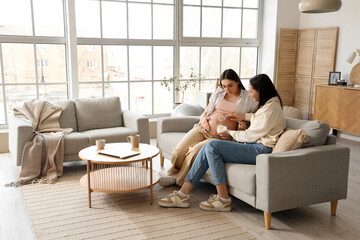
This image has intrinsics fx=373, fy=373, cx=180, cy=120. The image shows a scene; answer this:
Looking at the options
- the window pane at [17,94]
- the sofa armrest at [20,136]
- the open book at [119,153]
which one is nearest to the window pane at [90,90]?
the window pane at [17,94]

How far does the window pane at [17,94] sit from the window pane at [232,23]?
3445 mm

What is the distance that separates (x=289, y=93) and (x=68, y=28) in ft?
13.2

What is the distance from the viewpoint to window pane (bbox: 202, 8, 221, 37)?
21.4 ft

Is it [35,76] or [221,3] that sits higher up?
[221,3]

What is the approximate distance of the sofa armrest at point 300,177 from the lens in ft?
8.97

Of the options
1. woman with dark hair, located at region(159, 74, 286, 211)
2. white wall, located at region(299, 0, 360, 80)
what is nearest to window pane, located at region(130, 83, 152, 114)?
white wall, located at region(299, 0, 360, 80)

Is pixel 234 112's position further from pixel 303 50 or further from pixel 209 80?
pixel 303 50

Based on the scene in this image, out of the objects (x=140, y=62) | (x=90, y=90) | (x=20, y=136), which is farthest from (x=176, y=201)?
(x=140, y=62)

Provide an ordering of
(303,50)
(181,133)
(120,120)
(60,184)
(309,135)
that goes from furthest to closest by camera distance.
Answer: (303,50) < (120,120) < (181,133) < (60,184) < (309,135)

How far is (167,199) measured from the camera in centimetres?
323

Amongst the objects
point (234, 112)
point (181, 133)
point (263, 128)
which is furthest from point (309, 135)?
point (181, 133)

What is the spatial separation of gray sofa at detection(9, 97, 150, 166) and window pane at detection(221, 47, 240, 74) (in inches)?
100

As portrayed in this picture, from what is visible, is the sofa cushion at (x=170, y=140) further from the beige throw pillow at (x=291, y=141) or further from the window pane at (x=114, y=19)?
the window pane at (x=114, y=19)

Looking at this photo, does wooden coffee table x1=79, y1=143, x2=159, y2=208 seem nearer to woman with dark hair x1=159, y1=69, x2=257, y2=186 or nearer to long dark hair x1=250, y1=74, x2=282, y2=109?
woman with dark hair x1=159, y1=69, x2=257, y2=186
